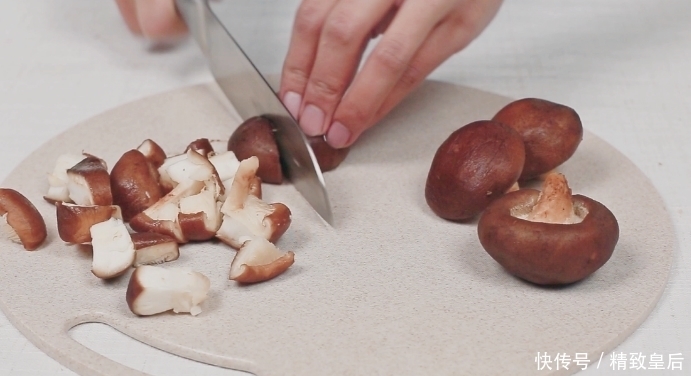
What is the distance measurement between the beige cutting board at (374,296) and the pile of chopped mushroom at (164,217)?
0.05 meters

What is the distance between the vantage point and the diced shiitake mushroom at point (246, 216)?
1975mm

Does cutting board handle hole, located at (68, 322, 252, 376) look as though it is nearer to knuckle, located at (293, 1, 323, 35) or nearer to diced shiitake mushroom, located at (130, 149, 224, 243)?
diced shiitake mushroom, located at (130, 149, 224, 243)

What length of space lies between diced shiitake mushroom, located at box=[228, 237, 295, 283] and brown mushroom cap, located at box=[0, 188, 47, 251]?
18.2 inches

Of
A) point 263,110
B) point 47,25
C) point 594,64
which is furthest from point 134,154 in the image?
point 594,64

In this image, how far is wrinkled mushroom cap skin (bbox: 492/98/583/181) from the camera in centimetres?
212

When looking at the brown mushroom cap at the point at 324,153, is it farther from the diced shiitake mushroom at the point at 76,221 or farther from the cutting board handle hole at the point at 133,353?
the cutting board handle hole at the point at 133,353

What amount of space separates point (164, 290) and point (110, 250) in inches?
7.9

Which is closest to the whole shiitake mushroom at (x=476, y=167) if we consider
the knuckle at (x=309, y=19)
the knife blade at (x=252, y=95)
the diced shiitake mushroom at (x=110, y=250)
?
the knife blade at (x=252, y=95)

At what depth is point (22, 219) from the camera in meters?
1.97

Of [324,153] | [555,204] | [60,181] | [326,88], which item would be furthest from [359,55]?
[60,181]

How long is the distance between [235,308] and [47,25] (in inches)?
73.3

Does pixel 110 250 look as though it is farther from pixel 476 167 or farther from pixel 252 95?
pixel 476 167

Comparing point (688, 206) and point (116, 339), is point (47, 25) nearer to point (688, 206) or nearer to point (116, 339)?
point (116, 339)

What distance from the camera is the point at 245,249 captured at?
1896 mm
